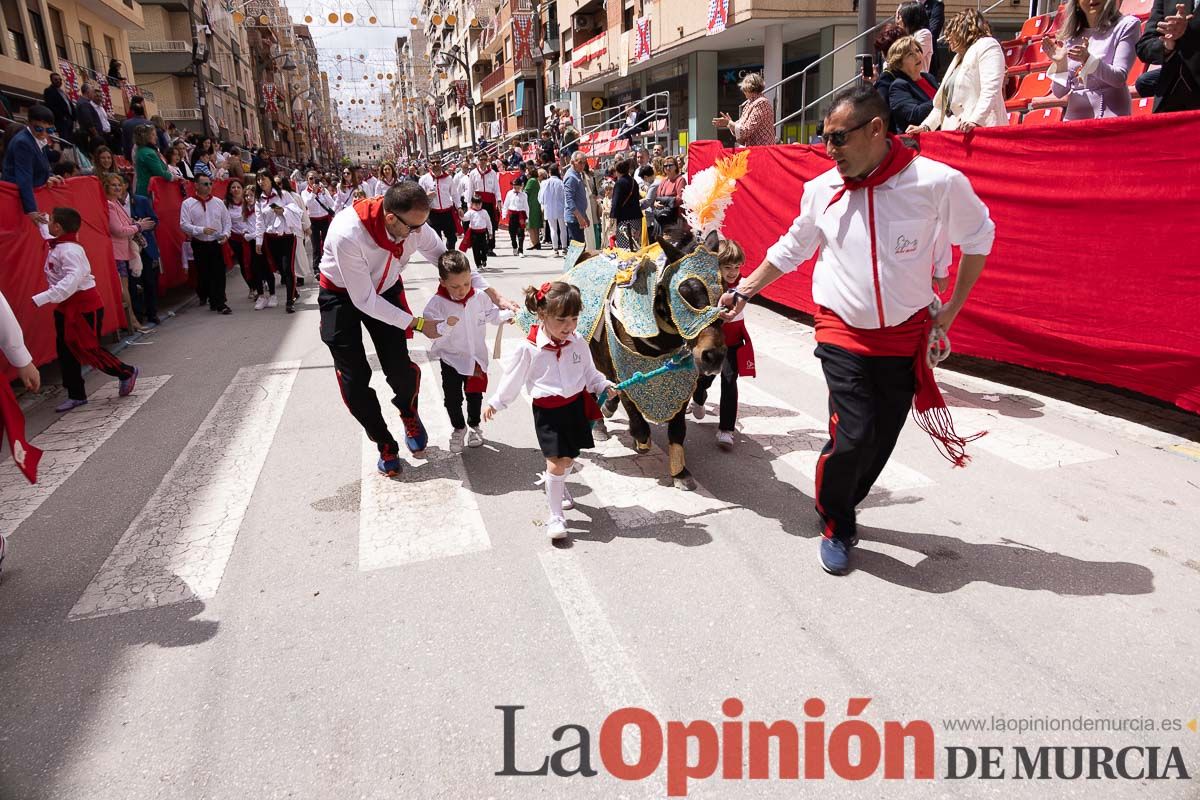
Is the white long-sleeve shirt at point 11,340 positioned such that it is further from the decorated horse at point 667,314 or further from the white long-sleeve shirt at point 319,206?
the white long-sleeve shirt at point 319,206

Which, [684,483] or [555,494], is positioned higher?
[555,494]

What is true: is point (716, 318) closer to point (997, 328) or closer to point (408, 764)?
point (408, 764)

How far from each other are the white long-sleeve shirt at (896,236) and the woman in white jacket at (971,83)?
3.81 m

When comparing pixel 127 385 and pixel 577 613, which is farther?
pixel 127 385

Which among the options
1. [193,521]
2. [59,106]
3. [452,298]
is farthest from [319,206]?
[193,521]

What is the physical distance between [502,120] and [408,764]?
194 ft

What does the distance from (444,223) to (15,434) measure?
1129 cm

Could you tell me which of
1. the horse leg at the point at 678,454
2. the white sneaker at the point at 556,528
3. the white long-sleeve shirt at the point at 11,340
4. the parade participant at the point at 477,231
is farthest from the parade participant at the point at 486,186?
the white sneaker at the point at 556,528

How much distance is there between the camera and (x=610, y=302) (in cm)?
475

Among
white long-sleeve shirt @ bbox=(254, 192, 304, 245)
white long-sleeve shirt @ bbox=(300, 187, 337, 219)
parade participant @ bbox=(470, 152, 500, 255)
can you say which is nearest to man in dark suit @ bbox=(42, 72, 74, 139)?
white long-sleeve shirt @ bbox=(300, 187, 337, 219)

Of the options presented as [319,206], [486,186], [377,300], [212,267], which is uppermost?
[486,186]

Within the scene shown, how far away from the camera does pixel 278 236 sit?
1164cm

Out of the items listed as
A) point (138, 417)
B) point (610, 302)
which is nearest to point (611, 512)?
point (610, 302)

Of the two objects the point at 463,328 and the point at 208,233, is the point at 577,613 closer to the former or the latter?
the point at 463,328
